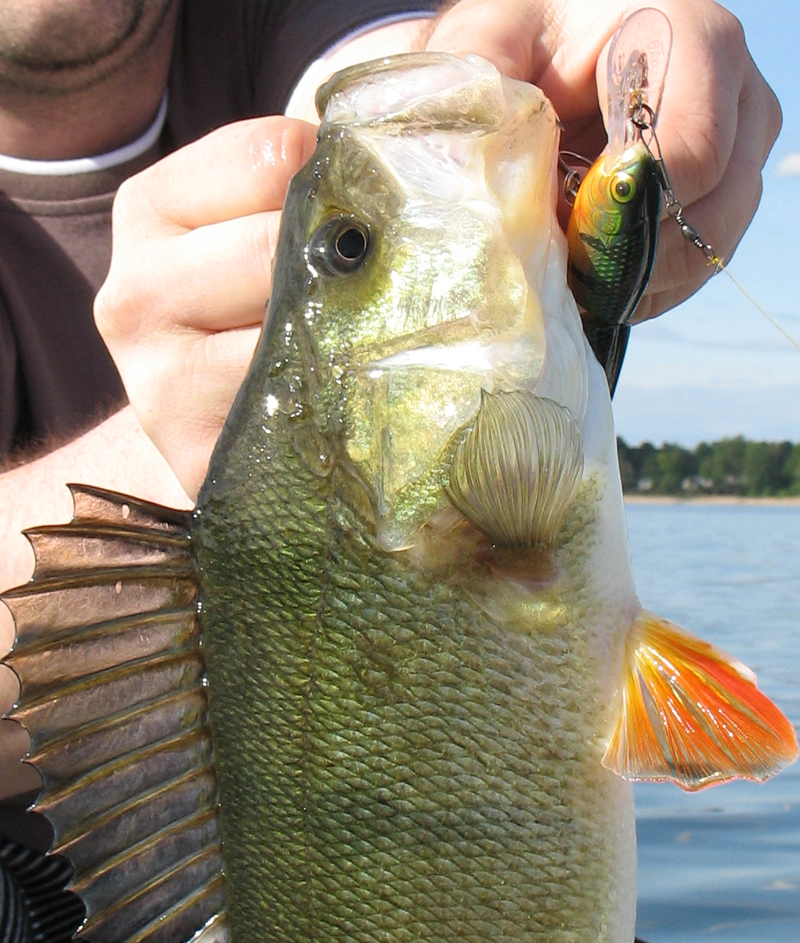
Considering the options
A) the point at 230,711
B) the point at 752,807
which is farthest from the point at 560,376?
the point at 752,807

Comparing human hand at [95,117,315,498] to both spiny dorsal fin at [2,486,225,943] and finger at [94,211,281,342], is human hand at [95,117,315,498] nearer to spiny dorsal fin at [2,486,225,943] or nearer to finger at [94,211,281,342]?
finger at [94,211,281,342]

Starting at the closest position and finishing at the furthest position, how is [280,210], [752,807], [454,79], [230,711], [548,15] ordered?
[454,79] → [230,711] → [280,210] → [548,15] → [752,807]

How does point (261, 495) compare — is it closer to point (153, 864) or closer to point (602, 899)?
point (153, 864)

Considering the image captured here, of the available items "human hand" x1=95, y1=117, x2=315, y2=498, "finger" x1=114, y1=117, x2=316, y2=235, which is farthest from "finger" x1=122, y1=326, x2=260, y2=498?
"finger" x1=114, y1=117, x2=316, y2=235

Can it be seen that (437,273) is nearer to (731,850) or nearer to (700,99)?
(700,99)

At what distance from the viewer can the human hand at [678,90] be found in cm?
171

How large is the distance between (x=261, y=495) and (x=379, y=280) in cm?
34

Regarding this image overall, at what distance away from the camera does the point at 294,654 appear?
4.83 feet

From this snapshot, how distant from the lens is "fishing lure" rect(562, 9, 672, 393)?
1.46 meters

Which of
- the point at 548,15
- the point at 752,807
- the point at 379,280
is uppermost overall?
the point at 548,15

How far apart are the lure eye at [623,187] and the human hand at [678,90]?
0.27 meters

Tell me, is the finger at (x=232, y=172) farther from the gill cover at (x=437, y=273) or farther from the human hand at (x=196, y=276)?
the gill cover at (x=437, y=273)

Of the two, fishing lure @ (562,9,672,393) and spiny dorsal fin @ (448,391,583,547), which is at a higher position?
fishing lure @ (562,9,672,393)

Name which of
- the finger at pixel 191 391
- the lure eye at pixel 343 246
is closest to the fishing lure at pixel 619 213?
the lure eye at pixel 343 246
